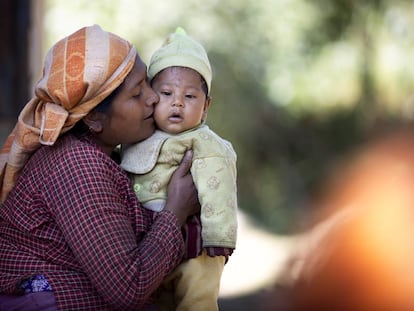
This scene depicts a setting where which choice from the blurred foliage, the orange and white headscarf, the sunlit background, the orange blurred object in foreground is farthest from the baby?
the blurred foliage

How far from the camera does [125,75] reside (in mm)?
2682

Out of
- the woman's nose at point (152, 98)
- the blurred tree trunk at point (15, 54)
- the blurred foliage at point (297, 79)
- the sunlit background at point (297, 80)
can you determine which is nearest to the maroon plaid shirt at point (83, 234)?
the woman's nose at point (152, 98)

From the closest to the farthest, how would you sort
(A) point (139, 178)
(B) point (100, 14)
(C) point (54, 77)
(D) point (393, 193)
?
1. (C) point (54, 77)
2. (A) point (139, 178)
3. (D) point (393, 193)
4. (B) point (100, 14)

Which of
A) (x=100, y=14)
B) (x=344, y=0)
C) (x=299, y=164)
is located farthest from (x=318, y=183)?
(x=100, y=14)

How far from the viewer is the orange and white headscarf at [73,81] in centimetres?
260

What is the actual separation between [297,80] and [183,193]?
9.82m

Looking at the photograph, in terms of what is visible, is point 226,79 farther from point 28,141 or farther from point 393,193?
point 28,141

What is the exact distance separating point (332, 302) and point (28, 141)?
1.51m

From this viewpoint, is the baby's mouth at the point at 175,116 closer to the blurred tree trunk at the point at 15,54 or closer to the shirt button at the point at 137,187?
the shirt button at the point at 137,187

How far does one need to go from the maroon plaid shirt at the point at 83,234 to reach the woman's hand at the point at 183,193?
0.21ft

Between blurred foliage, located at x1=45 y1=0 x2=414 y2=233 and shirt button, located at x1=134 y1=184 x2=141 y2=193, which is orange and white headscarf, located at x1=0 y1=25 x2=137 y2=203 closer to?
shirt button, located at x1=134 y1=184 x2=141 y2=193

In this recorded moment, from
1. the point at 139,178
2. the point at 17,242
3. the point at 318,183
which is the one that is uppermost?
the point at 139,178

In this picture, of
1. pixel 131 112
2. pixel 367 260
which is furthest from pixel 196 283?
pixel 367 260

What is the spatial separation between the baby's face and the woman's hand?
4.5 inches
